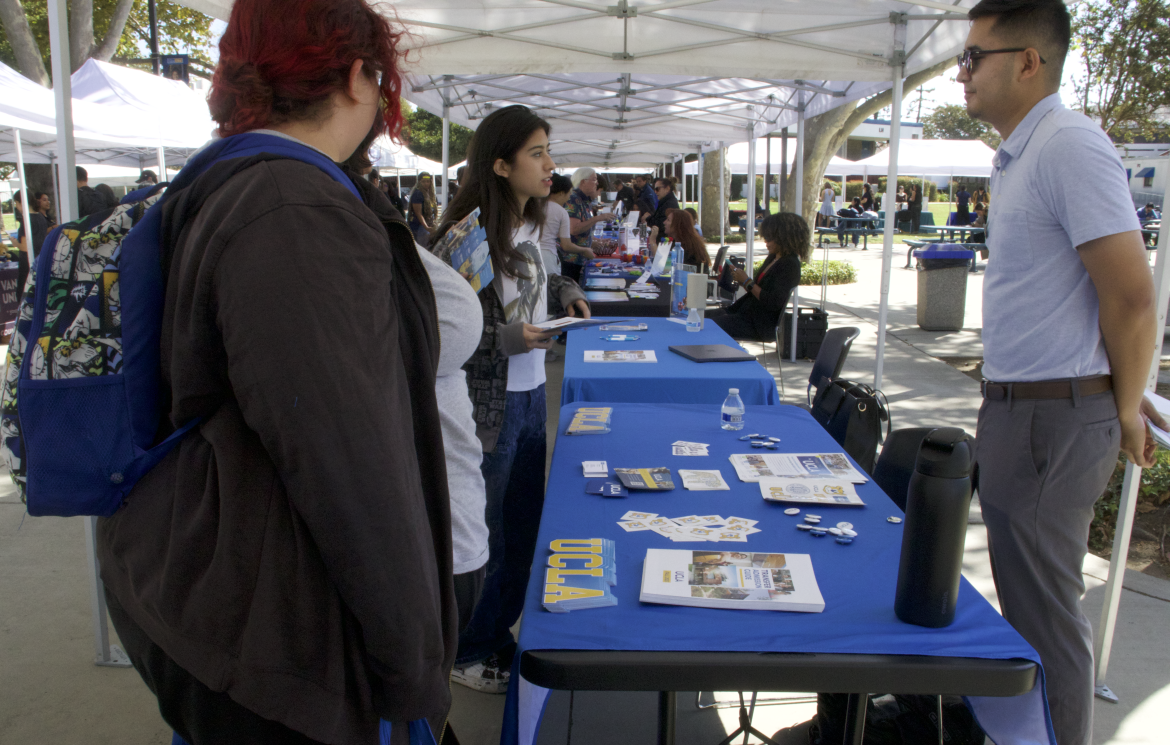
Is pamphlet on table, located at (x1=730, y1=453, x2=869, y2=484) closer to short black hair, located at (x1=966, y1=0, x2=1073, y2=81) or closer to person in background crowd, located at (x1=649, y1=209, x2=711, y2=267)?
short black hair, located at (x1=966, y1=0, x2=1073, y2=81)

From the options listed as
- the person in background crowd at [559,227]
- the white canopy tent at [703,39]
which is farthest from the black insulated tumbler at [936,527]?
the person in background crowd at [559,227]

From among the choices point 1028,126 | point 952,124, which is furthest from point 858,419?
point 952,124

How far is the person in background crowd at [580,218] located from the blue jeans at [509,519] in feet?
16.7

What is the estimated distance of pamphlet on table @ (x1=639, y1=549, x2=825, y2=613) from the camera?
58.4 inches

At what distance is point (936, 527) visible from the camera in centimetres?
128

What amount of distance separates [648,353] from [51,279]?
3003 mm

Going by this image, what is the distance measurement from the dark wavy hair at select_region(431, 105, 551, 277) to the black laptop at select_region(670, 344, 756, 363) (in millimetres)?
1369

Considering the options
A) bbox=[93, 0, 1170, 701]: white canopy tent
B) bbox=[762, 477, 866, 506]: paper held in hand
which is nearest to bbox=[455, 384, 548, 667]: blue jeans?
bbox=[762, 477, 866, 506]: paper held in hand

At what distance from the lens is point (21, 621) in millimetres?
2994

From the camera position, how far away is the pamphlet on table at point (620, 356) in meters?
3.65

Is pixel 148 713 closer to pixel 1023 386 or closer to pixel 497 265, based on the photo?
pixel 497 265

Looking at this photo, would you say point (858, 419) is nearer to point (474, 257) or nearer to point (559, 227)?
point (474, 257)

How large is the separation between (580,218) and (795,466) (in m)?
8.03

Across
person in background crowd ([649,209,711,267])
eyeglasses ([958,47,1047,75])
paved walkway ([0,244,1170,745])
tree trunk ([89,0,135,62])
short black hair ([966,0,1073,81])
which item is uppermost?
tree trunk ([89,0,135,62])
